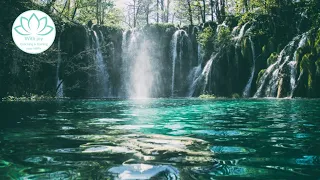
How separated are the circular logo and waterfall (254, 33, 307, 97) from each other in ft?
57.5

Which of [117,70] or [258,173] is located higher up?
[117,70]

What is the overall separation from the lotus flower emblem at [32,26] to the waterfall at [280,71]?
1757 centimetres

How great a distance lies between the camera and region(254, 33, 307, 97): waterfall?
2273 centimetres

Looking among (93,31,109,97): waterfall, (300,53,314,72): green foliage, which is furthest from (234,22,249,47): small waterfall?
(93,31,109,97): waterfall

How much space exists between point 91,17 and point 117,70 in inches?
623

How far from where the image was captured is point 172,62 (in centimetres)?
3425

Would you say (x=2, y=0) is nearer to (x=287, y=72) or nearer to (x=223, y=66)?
(x=287, y=72)

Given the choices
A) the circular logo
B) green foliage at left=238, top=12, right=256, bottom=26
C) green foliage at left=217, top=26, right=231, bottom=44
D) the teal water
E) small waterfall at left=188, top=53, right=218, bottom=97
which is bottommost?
the teal water

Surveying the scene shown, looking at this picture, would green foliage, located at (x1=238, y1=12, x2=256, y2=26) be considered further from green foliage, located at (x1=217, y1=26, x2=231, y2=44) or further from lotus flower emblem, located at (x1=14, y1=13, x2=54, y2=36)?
lotus flower emblem, located at (x1=14, y1=13, x2=54, y2=36)

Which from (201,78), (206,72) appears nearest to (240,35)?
(206,72)

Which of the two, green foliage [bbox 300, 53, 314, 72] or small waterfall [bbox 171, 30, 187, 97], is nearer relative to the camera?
green foliage [bbox 300, 53, 314, 72]

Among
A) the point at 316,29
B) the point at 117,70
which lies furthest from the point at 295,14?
the point at 117,70

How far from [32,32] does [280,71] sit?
1841 centimetres

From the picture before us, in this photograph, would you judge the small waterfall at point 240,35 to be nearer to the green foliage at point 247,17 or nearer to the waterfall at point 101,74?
the green foliage at point 247,17
